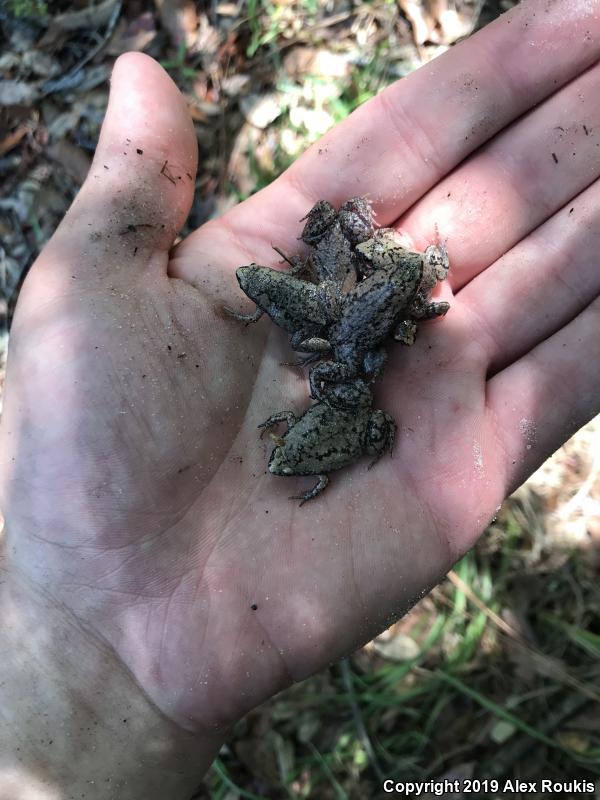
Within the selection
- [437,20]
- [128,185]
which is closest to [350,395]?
[128,185]

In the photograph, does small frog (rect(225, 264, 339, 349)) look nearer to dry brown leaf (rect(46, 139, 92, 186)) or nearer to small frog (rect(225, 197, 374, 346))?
small frog (rect(225, 197, 374, 346))

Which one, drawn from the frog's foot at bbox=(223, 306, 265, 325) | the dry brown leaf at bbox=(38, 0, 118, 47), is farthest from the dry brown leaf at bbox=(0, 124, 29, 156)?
the frog's foot at bbox=(223, 306, 265, 325)

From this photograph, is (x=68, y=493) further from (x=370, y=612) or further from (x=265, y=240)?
(x=265, y=240)

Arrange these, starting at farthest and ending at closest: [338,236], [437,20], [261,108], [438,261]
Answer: [261,108] < [437,20] < [338,236] < [438,261]

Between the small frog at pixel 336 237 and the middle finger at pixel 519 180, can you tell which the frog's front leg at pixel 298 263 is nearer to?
the small frog at pixel 336 237

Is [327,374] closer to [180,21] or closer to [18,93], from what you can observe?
[180,21]
